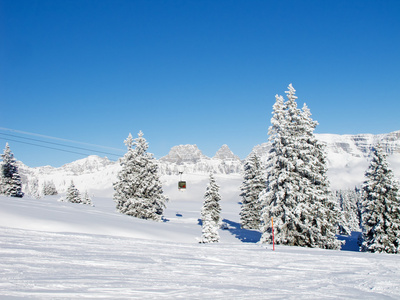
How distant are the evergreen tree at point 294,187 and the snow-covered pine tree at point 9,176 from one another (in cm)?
3887

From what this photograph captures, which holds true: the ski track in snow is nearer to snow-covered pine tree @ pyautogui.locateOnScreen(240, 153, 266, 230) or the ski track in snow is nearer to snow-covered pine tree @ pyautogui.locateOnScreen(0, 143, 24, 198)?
snow-covered pine tree @ pyautogui.locateOnScreen(240, 153, 266, 230)

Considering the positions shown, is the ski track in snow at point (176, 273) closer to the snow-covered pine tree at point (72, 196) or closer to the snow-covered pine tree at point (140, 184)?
the snow-covered pine tree at point (140, 184)

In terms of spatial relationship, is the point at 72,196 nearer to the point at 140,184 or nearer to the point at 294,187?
the point at 140,184

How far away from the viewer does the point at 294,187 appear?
77.0ft

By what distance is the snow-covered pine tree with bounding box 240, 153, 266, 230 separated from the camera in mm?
42709

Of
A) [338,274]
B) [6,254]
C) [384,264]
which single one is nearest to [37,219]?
[6,254]

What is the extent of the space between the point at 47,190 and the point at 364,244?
9755cm

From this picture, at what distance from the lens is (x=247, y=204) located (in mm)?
43438

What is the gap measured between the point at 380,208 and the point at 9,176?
47.9 m

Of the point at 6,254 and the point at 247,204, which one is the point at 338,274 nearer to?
the point at 6,254

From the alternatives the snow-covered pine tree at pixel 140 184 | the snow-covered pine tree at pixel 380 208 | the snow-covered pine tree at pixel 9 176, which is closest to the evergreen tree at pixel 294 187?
the snow-covered pine tree at pixel 380 208

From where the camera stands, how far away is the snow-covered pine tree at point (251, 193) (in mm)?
42709

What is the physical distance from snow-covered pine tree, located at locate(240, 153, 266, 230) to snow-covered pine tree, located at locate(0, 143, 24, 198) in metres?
33.6

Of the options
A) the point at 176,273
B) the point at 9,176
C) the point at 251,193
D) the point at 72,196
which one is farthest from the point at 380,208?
the point at 72,196
